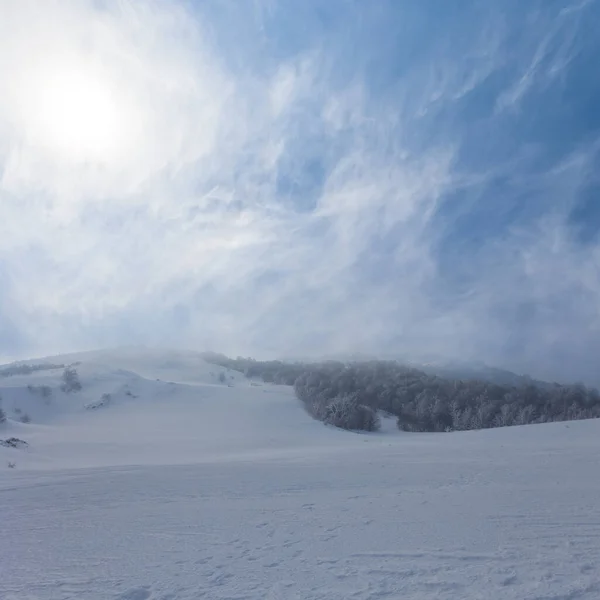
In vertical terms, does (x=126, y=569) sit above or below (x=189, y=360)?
below

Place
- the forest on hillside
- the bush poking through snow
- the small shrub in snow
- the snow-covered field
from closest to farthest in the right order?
the snow-covered field → the small shrub in snow → the forest on hillside → the bush poking through snow

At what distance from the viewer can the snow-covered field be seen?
7.42 m

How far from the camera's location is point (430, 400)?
5506 cm

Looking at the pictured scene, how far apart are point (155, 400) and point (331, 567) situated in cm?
5042

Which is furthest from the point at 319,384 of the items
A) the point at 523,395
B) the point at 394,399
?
the point at 523,395

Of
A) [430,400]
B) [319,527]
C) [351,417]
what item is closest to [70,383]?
[351,417]

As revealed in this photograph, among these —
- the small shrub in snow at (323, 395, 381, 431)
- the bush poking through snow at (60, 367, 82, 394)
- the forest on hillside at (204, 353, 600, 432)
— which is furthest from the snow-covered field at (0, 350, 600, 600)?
the bush poking through snow at (60, 367, 82, 394)

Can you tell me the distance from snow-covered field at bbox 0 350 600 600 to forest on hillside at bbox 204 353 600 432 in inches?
944

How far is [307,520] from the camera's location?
1071cm

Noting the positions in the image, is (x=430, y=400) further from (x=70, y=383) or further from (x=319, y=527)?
(x=319, y=527)

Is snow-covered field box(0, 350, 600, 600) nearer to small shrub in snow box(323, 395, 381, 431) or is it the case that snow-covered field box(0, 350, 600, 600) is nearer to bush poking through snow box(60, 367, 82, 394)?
small shrub in snow box(323, 395, 381, 431)

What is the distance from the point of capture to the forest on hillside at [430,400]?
44.9m

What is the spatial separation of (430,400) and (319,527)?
4714 cm

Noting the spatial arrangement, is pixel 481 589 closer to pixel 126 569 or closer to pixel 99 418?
pixel 126 569
